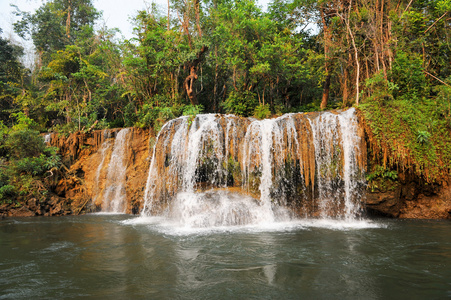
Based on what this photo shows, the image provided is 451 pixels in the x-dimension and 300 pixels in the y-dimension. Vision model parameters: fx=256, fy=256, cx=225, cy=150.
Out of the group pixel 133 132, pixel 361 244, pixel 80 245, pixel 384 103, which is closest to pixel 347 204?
pixel 361 244

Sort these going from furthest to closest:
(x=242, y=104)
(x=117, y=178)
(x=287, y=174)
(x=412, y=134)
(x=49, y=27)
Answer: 1. (x=49, y=27)
2. (x=242, y=104)
3. (x=117, y=178)
4. (x=287, y=174)
5. (x=412, y=134)

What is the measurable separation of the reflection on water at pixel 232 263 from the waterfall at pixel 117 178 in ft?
15.4

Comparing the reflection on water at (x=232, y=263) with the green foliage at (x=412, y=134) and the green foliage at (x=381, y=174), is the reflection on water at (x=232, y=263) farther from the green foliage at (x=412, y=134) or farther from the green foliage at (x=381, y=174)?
the green foliage at (x=412, y=134)

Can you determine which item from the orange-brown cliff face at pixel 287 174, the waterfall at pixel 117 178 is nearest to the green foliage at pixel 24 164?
the orange-brown cliff face at pixel 287 174

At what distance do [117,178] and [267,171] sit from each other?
7.73 meters

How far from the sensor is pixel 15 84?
19.4 meters

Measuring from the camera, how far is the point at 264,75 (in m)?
14.4

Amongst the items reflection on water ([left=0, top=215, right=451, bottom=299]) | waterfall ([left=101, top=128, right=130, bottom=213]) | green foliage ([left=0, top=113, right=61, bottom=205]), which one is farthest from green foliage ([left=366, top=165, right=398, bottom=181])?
green foliage ([left=0, top=113, right=61, bottom=205])

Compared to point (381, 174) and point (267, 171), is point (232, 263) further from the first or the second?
point (381, 174)

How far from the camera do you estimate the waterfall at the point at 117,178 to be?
487 inches

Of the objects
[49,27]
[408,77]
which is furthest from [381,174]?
[49,27]

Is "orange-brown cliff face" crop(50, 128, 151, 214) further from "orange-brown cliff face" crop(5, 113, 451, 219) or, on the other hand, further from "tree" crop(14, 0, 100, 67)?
"tree" crop(14, 0, 100, 67)

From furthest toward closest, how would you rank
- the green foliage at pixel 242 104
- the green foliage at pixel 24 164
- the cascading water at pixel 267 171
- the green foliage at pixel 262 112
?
the green foliage at pixel 242 104 → the green foliage at pixel 262 112 → the green foliage at pixel 24 164 → the cascading water at pixel 267 171

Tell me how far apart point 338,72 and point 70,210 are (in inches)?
607
